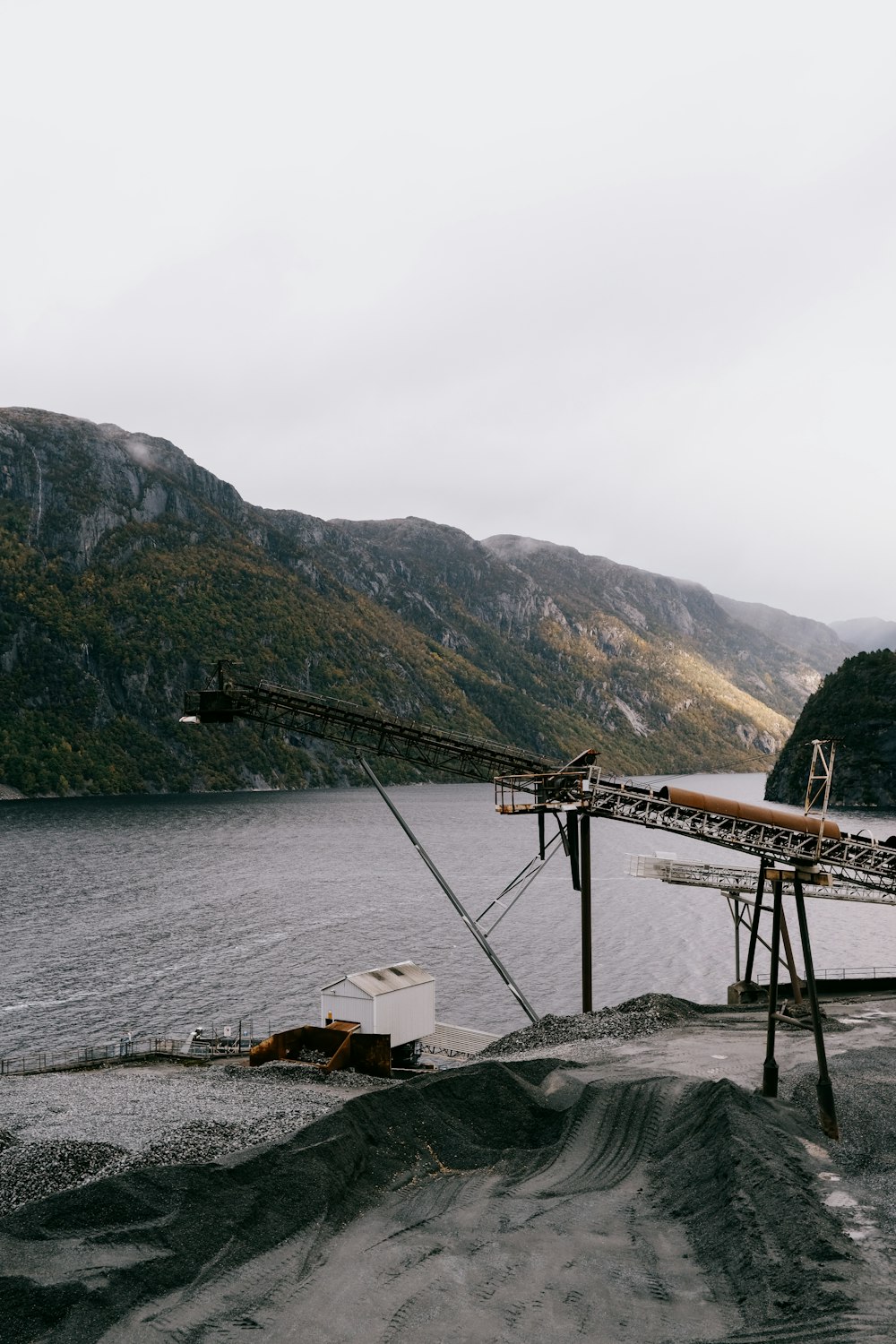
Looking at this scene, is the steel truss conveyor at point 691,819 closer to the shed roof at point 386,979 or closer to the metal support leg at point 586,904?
the metal support leg at point 586,904

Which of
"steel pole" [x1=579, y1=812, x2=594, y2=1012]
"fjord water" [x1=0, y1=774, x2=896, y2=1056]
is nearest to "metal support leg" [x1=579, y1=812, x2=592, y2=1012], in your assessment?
"steel pole" [x1=579, y1=812, x2=594, y2=1012]

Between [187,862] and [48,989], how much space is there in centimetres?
6424

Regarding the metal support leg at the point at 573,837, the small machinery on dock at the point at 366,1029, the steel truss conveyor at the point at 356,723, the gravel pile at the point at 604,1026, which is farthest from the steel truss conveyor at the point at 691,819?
the small machinery on dock at the point at 366,1029

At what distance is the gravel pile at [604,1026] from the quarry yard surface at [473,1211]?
6.20 m

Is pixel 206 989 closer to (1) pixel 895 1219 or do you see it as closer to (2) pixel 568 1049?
(2) pixel 568 1049

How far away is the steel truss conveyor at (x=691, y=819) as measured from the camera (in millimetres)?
34656

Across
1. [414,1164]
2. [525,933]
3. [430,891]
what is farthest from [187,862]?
[414,1164]

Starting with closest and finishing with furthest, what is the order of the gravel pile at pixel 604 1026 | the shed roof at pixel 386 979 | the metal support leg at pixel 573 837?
the metal support leg at pixel 573 837 < the gravel pile at pixel 604 1026 < the shed roof at pixel 386 979

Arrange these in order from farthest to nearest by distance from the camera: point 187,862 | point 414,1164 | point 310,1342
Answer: point 187,862 < point 414,1164 < point 310,1342

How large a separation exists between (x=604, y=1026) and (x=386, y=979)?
35.5 ft

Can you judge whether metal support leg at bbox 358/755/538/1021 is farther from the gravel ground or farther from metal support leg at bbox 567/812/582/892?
the gravel ground

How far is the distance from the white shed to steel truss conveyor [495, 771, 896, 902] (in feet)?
39.0

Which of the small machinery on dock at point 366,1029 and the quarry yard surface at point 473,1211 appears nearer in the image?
the quarry yard surface at point 473,1211

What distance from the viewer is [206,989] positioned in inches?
2608
